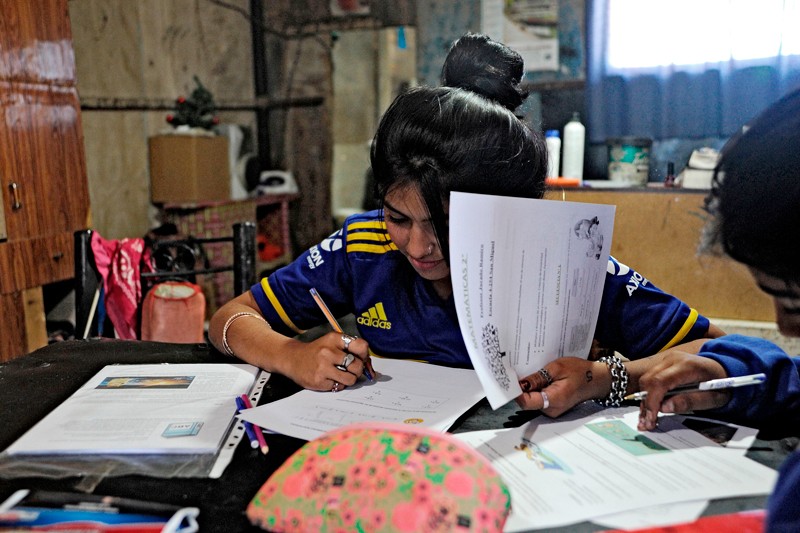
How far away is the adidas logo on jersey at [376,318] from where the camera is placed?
1.13 meters

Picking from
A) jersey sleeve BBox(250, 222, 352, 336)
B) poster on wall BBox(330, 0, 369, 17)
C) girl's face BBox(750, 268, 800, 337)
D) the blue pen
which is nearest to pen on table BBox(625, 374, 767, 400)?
girl's face BBox(750, 268, 800, 337)

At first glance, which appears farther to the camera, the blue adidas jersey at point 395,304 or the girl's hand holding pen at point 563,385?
the blue adidas jersey at point 395,304

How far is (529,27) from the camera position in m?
2.95

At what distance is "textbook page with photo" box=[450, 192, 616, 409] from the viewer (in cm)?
72

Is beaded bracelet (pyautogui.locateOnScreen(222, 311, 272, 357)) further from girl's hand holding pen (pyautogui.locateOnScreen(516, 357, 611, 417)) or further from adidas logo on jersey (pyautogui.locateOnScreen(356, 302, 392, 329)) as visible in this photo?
girl's hand holding pen (pyautogui.locateOnScreen(516, 357, 611, 417))

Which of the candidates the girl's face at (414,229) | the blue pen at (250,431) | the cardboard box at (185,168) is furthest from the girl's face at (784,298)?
the cardboard box at (185,168)

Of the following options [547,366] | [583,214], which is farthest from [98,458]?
[583,214]

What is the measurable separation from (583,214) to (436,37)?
2654mm

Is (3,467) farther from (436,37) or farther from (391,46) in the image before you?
(391,46)

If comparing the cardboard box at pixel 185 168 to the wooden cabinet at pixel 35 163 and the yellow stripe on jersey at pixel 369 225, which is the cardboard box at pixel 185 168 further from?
the yellow stripe on jersey at pixel 369 225

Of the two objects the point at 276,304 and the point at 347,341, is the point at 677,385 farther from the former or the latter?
the point at 276,304

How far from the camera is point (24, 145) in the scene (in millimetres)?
2107

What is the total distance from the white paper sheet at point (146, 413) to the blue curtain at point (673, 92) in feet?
7.56

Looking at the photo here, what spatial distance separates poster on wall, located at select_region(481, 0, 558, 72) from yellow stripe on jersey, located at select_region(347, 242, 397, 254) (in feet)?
6.75
